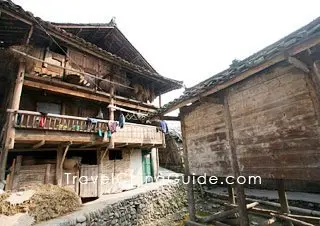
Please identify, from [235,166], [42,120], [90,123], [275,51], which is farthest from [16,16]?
[235,166]

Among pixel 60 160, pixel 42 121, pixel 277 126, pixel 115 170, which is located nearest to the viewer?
pixel 277 126

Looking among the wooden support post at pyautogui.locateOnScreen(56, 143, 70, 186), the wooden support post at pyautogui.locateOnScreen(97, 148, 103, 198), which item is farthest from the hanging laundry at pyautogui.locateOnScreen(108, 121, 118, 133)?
the wooden support post at pyautogui.locateOnScreen(56, 143, 70, 186)

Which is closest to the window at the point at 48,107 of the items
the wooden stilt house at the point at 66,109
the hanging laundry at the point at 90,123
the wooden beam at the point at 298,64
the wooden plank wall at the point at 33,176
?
the wooden stilt house at the point at 66,109

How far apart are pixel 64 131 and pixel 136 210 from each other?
6638mm

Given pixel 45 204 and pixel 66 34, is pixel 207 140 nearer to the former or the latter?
pixel 45 204

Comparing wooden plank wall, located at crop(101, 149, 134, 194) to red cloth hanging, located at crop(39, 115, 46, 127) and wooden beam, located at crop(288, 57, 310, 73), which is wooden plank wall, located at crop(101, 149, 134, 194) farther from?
wooden beam, located at crop(288, 57, 310, 73)

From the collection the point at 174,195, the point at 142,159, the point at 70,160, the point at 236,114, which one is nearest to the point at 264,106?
the point at 236,114

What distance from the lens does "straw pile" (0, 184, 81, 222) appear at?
8.00 meters

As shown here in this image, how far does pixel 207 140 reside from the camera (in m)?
6.93

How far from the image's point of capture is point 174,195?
15.8m

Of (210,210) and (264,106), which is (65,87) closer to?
(264,106)

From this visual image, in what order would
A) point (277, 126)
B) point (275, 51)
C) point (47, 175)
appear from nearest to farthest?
point (275, 51) → point (277, 126) → point (47, 175)

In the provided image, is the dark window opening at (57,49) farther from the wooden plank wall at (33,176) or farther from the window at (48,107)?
the wooden plank wall at (33,176)

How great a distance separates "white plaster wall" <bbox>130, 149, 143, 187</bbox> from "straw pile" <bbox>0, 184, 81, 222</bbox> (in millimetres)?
6364
